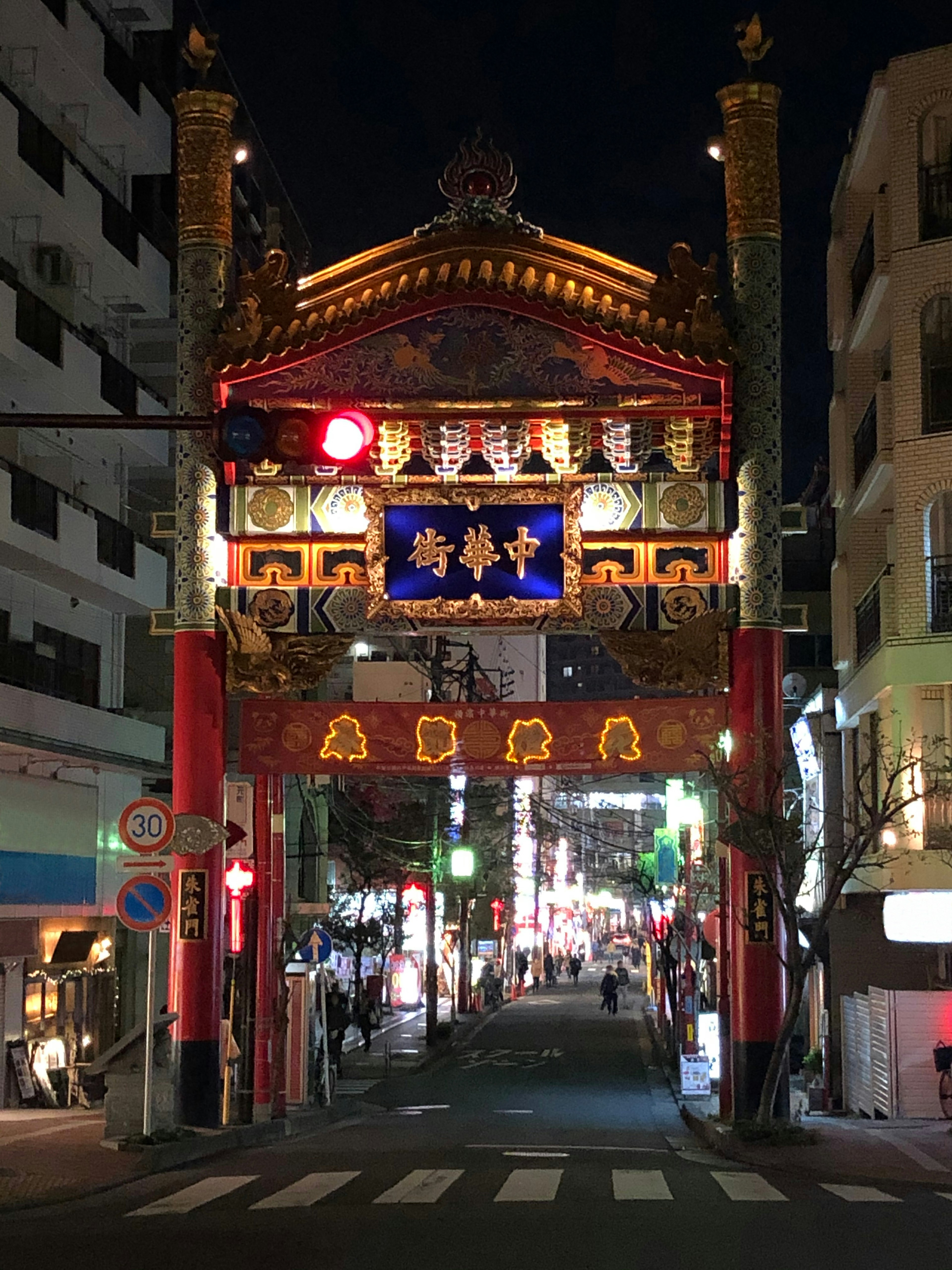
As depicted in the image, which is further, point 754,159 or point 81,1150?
point 754,159

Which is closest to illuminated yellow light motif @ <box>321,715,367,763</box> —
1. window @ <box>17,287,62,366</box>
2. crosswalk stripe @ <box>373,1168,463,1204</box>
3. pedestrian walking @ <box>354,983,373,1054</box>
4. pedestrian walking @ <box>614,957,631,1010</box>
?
crosswalk stripe @ <box>373,1168,463,1204</box>

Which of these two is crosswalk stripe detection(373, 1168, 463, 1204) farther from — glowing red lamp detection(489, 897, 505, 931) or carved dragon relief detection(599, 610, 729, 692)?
glowing red lamp detection(489, 897, 505, 931)

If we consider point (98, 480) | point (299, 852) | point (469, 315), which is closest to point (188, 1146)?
point (469, 315)

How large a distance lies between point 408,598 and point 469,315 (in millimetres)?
3920

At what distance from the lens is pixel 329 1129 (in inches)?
1105

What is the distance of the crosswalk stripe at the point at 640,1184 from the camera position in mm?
15938

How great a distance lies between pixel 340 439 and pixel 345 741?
10.7 m

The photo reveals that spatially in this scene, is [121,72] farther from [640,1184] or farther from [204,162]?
[640,1184]

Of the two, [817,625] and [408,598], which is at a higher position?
[817,625]

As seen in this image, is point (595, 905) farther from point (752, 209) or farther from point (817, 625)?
point (752, 209)

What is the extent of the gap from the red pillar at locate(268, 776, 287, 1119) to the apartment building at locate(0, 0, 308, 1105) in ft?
16.2

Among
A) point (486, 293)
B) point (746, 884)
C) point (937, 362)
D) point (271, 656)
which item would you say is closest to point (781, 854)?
point (746, 884)

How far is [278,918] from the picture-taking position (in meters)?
26.1

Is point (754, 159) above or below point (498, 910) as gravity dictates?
above
